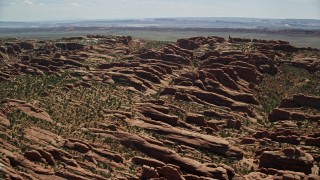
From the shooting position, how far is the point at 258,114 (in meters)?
119

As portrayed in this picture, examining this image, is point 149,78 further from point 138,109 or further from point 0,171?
point 0,171

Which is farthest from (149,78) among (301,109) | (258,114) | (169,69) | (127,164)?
(127,164)

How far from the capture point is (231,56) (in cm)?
15700

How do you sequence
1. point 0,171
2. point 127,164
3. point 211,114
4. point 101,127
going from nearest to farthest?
point 0,171, point 127,164, point 101,127, point 211,114

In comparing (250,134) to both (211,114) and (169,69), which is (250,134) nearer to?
(211,114)

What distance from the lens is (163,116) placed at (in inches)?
4001

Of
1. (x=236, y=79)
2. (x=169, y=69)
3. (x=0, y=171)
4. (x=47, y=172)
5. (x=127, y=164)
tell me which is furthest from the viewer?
(x=169, y=69)

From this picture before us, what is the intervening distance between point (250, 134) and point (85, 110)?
134 ft

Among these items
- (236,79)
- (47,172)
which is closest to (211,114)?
(236,79)

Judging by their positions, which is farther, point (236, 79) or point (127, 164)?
point (236, 79)

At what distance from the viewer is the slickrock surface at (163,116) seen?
237ft

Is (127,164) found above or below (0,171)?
below

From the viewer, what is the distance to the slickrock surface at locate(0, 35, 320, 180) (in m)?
72.4

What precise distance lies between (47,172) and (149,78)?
78.2 meters
